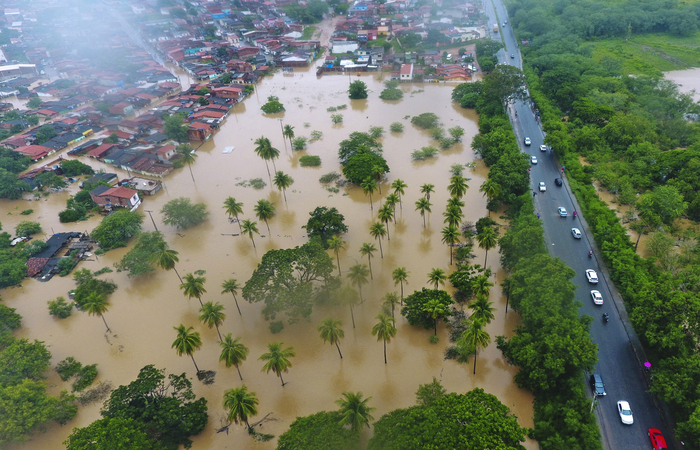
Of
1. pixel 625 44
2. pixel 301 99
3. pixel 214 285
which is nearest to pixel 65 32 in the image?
pixel 301 99

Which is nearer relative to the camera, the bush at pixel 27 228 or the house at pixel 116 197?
the bush at pixel 27 228

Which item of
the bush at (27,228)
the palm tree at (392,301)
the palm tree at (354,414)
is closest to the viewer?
the palm tree at (354,414)

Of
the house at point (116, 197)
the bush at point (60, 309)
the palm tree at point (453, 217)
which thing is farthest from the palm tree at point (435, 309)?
the house at point (116, 197)

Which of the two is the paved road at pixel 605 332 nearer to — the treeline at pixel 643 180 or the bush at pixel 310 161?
the treeline at pixel 643 180

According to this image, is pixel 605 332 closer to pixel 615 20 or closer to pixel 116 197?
pixel 116 197

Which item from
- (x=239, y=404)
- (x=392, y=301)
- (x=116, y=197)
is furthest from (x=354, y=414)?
(x=116, y=197)

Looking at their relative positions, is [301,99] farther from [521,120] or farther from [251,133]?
[521,120]
